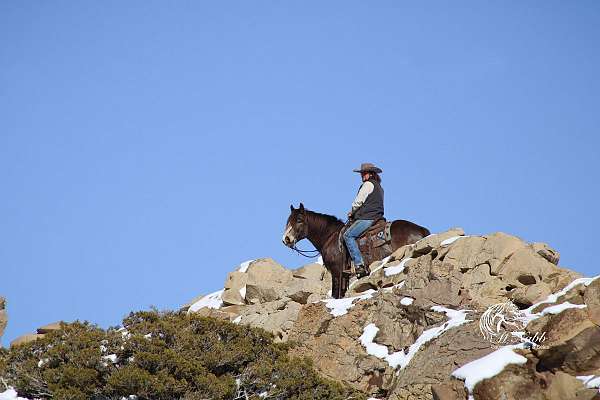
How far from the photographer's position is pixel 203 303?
31547mm

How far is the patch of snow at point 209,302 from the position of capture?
30094 mm

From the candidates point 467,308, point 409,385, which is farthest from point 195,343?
point 467,308

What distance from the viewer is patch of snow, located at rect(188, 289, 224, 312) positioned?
30.1 meters

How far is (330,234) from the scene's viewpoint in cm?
2600

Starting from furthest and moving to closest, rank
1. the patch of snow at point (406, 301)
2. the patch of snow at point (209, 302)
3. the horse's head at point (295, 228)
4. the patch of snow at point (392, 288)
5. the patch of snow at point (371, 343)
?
the patch of snow at point (209, 302), the horse's head at point (295, 228), the patch of snow at point (392, 288), the patch of snow at point (406, 301), the patch of snow at point (371, 343)

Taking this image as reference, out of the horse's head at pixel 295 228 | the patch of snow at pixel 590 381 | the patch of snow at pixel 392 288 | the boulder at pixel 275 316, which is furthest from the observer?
the horse's head at pixel 295 228

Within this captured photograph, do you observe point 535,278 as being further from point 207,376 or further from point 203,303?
point 203,303

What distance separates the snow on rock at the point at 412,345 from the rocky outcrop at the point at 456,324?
0.11ft

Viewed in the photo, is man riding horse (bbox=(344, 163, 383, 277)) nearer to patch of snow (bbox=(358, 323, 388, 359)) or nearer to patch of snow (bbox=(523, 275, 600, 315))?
patch of snow (bbox=(358, 323, 388, 359))

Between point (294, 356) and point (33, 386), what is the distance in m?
5.97

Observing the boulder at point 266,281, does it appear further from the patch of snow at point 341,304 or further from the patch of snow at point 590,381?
the patch of snow at point 590,381

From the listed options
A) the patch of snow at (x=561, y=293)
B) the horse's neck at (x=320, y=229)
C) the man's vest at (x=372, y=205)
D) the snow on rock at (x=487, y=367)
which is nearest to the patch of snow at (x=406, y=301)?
the patch of snow at (x=561, y=293)

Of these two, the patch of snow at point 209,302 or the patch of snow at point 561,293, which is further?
the patch of snow at point 209,302

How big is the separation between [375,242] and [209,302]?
8.69 metres
